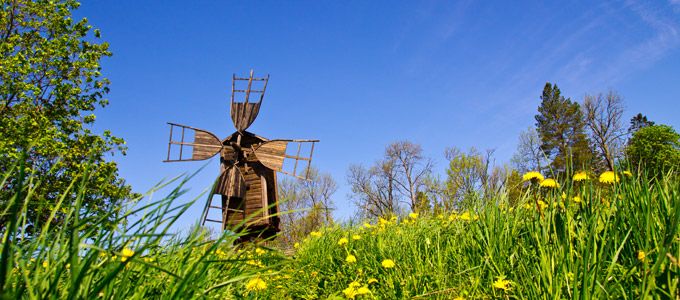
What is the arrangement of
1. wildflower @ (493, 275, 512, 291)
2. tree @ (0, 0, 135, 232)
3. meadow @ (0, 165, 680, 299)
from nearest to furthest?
meadow @ (0, 165, 680, 299)
wildflower @ (493, 275, 512, 291)
tree @ (0, 0, 135, 232)

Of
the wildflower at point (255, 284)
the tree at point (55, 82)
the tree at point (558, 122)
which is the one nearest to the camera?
the wildflower at point (255, 284)

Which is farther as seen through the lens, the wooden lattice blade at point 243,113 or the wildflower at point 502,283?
the wooden lattice blade at point 243,113

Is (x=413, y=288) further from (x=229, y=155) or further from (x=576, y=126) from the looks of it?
(x=576, y=126)

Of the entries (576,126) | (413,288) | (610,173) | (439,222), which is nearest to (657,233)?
(610,173)

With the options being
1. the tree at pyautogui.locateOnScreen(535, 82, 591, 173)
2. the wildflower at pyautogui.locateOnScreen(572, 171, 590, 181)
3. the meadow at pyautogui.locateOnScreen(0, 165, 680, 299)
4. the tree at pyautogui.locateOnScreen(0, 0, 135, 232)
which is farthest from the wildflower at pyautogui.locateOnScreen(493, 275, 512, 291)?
the tree at pyautogui.locateOnScreen(535, 82, 591, 173)

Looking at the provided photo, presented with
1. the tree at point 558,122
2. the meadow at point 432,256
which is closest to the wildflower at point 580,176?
the meadow at point 432,256

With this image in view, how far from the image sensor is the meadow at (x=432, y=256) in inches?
56.6

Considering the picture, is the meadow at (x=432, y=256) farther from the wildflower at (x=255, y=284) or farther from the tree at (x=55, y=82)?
the tree at (x=55, y=82)

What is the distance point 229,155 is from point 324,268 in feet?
45.6

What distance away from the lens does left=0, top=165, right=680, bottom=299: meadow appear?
144 cm

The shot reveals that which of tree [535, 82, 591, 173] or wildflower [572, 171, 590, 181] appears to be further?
tree [535, 82, 591, 173]

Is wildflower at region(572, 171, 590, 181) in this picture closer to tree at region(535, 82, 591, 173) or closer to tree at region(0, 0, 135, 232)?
tree at region(0, 0, 135, 232)

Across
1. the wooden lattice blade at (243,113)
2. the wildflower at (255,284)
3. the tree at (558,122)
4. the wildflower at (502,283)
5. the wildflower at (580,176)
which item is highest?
the tree at (558,122)

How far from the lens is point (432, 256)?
155 inches
